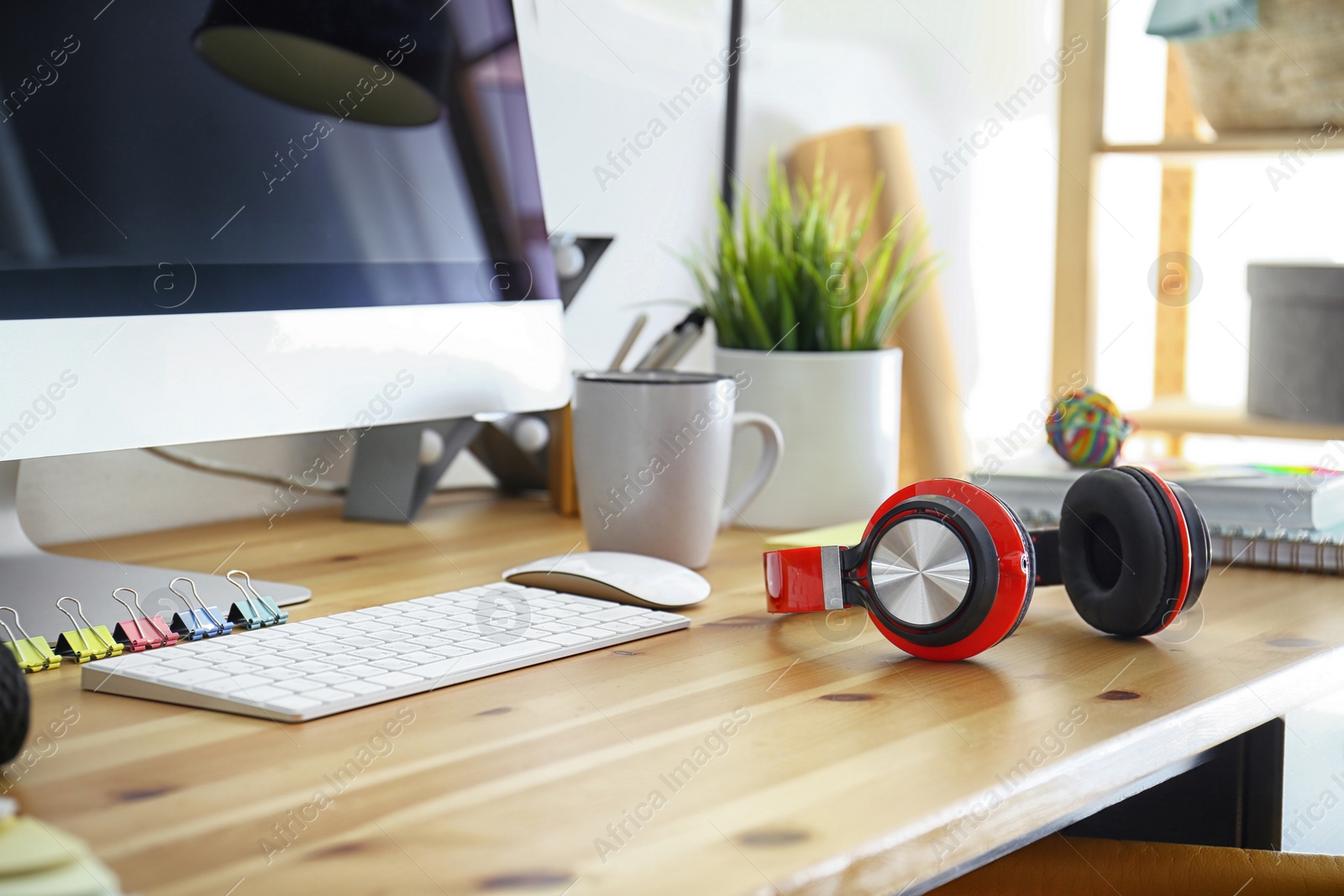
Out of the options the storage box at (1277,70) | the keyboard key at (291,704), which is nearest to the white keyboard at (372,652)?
the keyboard key at (291,704)

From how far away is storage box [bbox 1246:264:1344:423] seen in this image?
1427mm

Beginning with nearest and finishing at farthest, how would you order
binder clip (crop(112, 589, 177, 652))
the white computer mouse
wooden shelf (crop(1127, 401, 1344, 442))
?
binder clip (crop(112, 589, 177, 652)), the white computer mouse, wooden shelf (crop(1127, 401, 1344, 442))

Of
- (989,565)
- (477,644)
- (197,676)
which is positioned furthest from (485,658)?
(989,565)

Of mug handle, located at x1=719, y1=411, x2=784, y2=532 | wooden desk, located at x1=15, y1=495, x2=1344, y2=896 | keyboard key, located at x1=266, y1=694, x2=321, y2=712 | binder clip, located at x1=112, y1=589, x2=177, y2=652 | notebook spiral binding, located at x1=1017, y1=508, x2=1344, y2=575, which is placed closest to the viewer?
wooden desk, located at x1=15, y1=495, x2=1344, y2=896

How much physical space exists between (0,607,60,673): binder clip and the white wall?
0.33 m

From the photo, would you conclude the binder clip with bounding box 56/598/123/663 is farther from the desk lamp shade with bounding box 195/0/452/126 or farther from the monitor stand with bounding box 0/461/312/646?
the desk lamp shade with bounding box 195/0/452/126

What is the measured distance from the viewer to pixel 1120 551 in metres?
0.65

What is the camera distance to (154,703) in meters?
0.53

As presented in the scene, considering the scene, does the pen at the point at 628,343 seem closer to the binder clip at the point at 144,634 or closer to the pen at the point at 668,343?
the pen at the point at 668,343

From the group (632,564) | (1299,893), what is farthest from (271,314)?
(1299,893)

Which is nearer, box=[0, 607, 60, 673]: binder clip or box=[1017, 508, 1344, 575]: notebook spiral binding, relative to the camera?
box=[0, 607, 60, 673]: binder clip

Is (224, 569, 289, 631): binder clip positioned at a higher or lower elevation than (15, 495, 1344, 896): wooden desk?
higher

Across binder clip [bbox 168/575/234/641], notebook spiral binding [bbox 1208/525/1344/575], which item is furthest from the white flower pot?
binder clip [bbox 168/575/234/641]

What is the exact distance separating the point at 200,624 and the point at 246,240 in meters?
0.23
